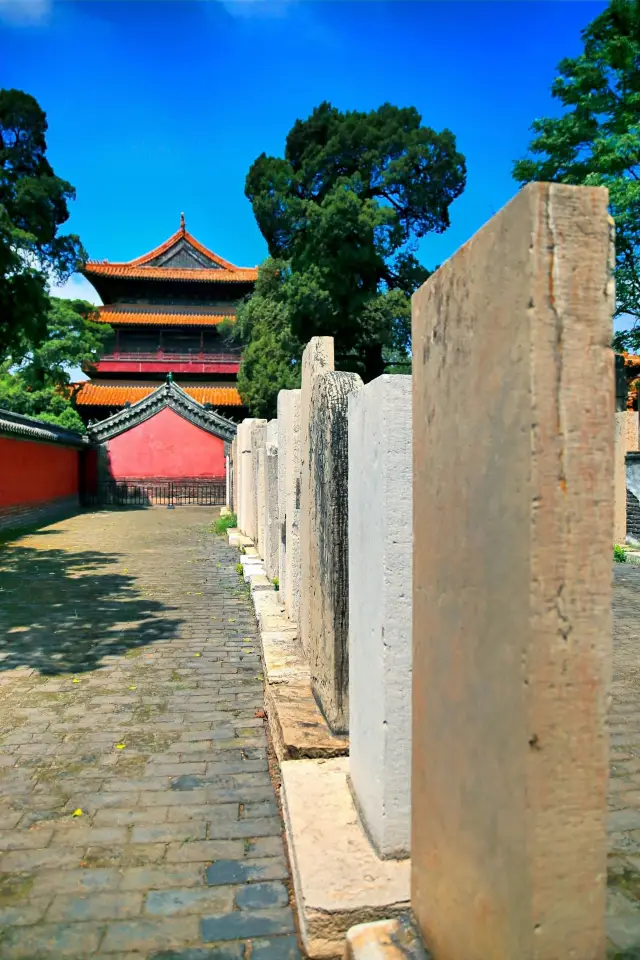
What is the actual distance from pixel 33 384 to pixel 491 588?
2449 cm

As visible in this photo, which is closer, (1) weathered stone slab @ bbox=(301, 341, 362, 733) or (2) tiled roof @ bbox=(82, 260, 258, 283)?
(1) weathered stone slab @ bbox=(301, 341, 362, 733)

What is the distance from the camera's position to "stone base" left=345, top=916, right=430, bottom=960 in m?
1.62

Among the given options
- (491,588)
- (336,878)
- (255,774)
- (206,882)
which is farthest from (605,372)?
(255,774)

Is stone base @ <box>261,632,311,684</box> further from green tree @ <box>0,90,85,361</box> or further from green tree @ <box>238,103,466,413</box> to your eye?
green tree @ <box>238,103,466,413</box>

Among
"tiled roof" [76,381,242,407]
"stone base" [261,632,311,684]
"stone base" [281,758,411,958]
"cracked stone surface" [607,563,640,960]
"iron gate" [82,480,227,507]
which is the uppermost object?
"tiled roof" [76,381,242,407]

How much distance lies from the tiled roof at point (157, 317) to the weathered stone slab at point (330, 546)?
2771 centimetres

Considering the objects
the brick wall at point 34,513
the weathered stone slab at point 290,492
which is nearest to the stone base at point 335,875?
the weathered stone slab at point 290,492

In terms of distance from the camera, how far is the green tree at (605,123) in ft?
48.5

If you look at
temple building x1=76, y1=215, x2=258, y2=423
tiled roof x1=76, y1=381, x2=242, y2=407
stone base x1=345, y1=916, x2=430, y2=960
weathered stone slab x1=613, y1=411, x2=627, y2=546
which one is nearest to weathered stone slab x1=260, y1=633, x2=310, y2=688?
stone base x1=345, y1=916, x2=430, y2=960

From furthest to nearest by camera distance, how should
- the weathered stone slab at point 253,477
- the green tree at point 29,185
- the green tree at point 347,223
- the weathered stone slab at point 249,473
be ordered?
1. the green tree at point 347,223
2. the green tree at point 29,185
3. the weathered stone slab at point 249,473
4. the weathered stone slab at point 253,477

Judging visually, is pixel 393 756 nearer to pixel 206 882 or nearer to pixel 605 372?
pixel 206 882

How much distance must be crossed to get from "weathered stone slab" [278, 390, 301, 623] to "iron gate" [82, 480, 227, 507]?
19197 millimetres

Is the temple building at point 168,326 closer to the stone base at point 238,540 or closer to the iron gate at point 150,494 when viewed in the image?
the iron gate at point 150,494

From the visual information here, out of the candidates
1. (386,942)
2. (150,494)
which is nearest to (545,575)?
(386,942)
